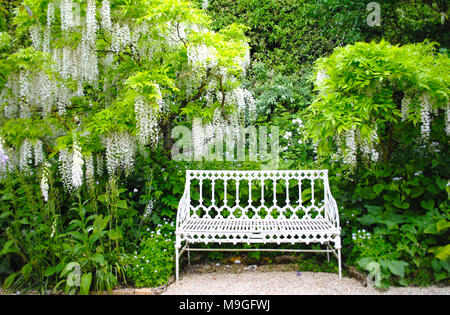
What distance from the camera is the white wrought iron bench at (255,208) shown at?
302 centimetres

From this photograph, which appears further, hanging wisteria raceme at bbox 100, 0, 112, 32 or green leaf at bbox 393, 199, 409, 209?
hanging wisteria raceme at bbox 100, 0, 112, 32

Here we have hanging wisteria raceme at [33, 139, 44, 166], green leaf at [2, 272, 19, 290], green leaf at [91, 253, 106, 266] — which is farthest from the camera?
hanging wisteria raceme at [33, 139, 44, 166]

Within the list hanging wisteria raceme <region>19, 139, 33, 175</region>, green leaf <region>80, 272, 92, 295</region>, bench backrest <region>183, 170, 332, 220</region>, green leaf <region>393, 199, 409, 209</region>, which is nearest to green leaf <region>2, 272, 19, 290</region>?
green leaf <region>80, 272, 92, 295</region>

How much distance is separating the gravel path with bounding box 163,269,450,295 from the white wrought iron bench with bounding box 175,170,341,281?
205mm

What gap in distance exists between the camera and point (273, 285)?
296cm

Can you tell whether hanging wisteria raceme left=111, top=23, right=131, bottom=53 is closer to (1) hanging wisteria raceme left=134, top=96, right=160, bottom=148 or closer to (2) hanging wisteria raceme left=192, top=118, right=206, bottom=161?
(1) hanging wisteria raceme left=134, top=96, right=160, bottom=148

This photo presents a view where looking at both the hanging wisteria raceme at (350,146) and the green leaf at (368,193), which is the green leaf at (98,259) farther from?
the green leaf at (368,193)

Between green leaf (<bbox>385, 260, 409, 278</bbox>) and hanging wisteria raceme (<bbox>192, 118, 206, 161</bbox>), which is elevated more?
hanging wisteria raceme (<bbox>192, 118, 206, 161</bbox>)

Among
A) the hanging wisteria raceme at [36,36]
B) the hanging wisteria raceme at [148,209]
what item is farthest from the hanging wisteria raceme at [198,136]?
the hanging wisteria raceme at [36,36]

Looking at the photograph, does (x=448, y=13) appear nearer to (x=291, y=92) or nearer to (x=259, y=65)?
A: (x=291, y=92)

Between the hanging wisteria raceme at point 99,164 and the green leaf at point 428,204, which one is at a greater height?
the hanging wisteria raceme at point 99,164

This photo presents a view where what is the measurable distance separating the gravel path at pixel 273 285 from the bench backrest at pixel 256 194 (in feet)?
1.85

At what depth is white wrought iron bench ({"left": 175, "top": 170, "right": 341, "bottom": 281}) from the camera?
3020mm

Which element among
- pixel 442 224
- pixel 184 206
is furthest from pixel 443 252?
pixel 184 206
